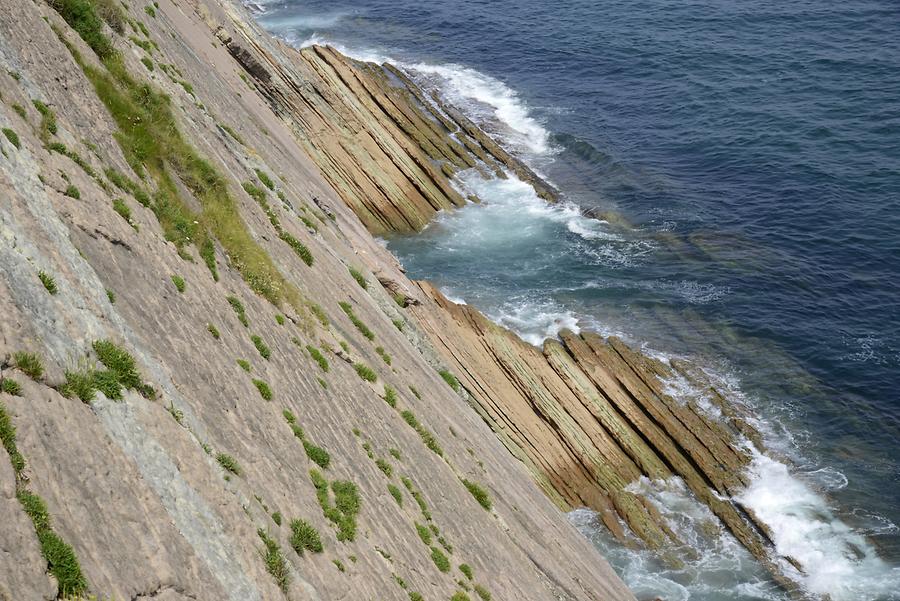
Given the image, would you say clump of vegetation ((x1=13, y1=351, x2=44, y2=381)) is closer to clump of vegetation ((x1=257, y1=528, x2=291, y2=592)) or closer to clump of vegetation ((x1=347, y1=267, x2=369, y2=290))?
clump of vegetation ((x1=257, y1=528, x2=291, y2=592))

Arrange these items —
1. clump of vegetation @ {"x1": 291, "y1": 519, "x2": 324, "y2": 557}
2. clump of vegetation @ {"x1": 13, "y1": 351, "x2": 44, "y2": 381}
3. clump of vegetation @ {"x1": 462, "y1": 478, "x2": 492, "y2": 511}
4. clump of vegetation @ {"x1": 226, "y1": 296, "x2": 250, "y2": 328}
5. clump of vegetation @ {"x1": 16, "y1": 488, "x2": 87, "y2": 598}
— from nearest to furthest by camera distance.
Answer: clump of vegetation @ {"x1": 16, "y1": 488, "x2": 87, "y2": 598} < clump of vegetation @ {"x1": 13, "y1": 351, "x2": 44, "y2": 381} < clump of vegetation @ {"x1": 291, "y1": 519, "x2": 324, "y2": 557} < clump of vegetation @ {"x1": 226, "y1": 296, "x2": 250, "y2": 328} < clump of vegetation @ {"x1": 462, "y1": 478, "x2": 492, "y2": 511}

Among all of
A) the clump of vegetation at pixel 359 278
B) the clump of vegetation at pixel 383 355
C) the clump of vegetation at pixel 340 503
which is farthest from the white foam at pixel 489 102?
the clump of vegetation at pixel 340 503

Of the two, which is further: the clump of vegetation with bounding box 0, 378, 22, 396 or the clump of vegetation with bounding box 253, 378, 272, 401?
the clump of vegetation with bounding box 253, 378, 272, 401

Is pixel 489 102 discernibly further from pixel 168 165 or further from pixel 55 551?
pixel 55 551

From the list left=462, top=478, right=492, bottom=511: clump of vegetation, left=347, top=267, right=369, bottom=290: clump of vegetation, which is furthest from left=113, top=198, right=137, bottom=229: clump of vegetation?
left=347, top=267, right=369, bottom=290: clump of vegetation

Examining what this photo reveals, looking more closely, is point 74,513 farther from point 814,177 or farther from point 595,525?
point 814,177

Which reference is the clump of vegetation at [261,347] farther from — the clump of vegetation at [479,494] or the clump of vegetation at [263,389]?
the clump of vegetation at [479,494]

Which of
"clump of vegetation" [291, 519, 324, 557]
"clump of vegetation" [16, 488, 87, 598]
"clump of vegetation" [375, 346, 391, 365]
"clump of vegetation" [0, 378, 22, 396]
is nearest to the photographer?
"clump of vegetation" [16, 488, 87, 598]
